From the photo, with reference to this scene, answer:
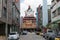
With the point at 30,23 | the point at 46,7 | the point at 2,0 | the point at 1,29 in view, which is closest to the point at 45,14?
the point at 46,7

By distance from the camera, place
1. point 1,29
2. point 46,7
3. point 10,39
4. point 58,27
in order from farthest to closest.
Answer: point 46,7 → point 58,27 → point 1,29 → point 10,39

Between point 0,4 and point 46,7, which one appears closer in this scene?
point 0,4

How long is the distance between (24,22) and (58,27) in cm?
10747

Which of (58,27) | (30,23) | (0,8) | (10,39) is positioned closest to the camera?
(10,39)

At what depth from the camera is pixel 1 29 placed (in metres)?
57.7

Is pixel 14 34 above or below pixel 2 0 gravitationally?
below

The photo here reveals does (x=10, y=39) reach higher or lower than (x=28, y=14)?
lower

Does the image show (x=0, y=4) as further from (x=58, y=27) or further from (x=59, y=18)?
(x=58, y=27)

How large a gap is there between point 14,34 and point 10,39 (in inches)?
75.9

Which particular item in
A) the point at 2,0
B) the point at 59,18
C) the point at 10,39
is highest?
the point at 2,0

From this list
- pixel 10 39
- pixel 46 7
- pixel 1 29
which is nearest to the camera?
pixel 10 39

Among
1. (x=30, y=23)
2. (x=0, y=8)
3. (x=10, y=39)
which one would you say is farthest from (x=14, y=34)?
(x=30, y=23)

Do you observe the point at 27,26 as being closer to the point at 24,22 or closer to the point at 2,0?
the point at 24,22

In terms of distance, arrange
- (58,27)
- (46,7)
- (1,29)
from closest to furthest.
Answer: (1,29)
(58,27)
(46,7)
